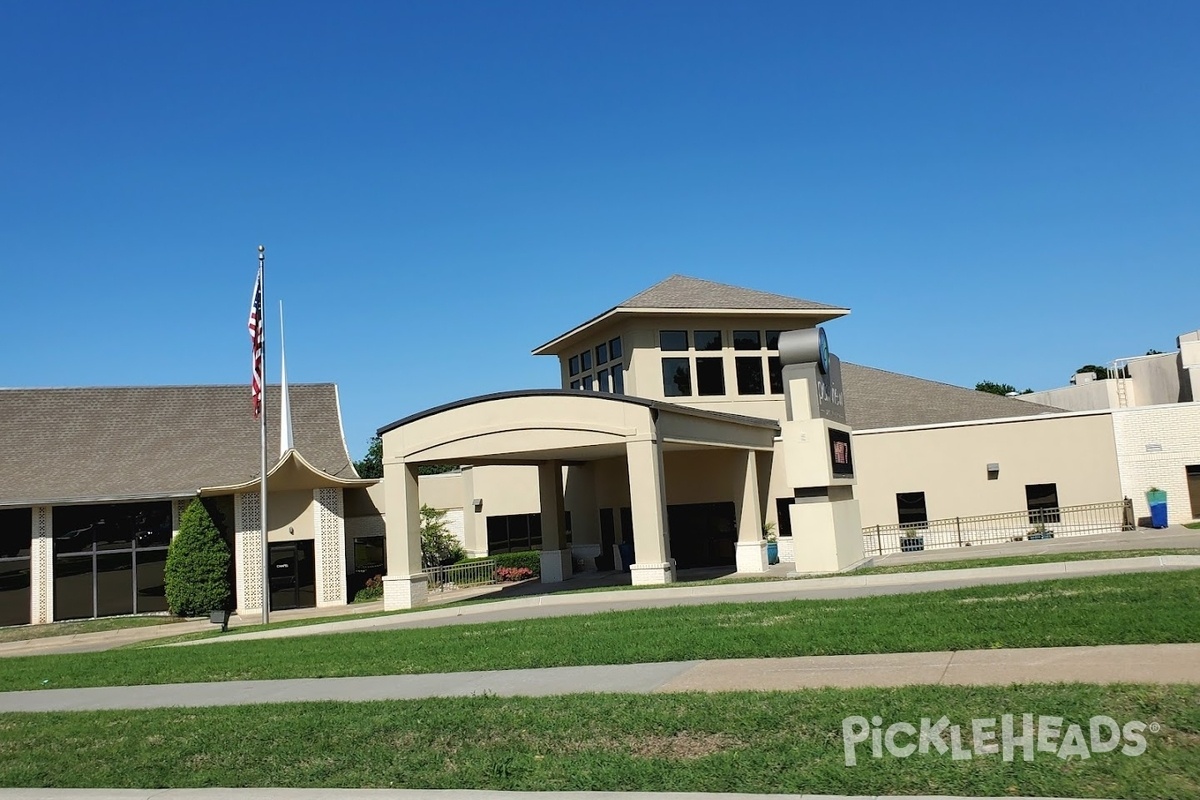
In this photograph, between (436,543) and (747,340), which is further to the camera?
(436,543)

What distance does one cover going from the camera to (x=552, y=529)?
2975cm

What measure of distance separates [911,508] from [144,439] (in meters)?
28.7

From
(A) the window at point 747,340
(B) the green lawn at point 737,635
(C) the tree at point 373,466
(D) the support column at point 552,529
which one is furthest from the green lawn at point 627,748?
(C) the tree at point 373,466

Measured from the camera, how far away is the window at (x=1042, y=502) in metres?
30.1

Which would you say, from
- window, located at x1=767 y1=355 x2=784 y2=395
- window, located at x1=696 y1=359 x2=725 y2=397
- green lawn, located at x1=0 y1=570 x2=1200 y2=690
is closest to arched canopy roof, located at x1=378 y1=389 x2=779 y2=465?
window, located at x1=696 y1=359 x2=725 y2=397

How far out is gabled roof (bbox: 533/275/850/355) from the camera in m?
30.3

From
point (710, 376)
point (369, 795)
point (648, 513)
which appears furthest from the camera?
point (710, 376)

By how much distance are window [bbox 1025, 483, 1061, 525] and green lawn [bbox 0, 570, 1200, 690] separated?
17060 millimetres

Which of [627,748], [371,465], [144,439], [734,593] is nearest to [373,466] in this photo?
[371,465]

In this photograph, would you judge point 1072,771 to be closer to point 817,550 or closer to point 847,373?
point 817,550

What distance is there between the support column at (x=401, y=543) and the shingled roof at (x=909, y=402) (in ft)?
57.8

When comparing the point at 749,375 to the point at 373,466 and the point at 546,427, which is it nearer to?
the point at 546,427
